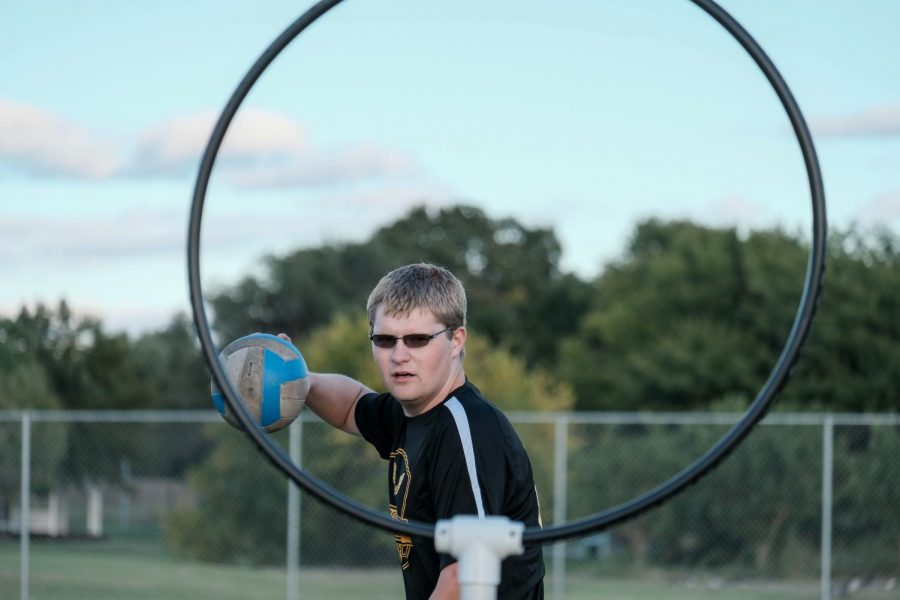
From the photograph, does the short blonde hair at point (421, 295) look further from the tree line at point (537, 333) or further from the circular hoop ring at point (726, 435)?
the tree line at point (537, 333)

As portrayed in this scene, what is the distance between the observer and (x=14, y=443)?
17047 mm

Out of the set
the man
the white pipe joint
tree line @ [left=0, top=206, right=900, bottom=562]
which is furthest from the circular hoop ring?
tree line @ [left=0, top=206, right=900, bottom=562]

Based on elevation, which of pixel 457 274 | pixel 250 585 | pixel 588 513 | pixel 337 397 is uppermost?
pixel 457 274

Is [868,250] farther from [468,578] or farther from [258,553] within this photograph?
[468,578]

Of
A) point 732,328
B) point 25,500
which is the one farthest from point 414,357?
point 732,328

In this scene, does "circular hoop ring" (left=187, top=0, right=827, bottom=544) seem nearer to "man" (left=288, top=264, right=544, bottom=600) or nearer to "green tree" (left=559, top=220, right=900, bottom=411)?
"man" (left=288, top=264, right=544, bottom=600)

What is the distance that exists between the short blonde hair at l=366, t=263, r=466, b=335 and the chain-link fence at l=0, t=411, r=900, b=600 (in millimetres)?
9584

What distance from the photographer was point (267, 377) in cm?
368

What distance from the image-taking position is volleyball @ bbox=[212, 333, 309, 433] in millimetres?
3668

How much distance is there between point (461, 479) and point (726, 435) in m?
1.10

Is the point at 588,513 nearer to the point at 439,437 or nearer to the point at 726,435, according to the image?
the point at 439,437

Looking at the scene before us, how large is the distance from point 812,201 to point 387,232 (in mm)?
47246

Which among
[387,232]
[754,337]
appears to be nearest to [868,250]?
[754,337]

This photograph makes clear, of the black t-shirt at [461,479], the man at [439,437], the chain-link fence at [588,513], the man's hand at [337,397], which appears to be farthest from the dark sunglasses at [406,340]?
the chain-link fence at [588,513]
